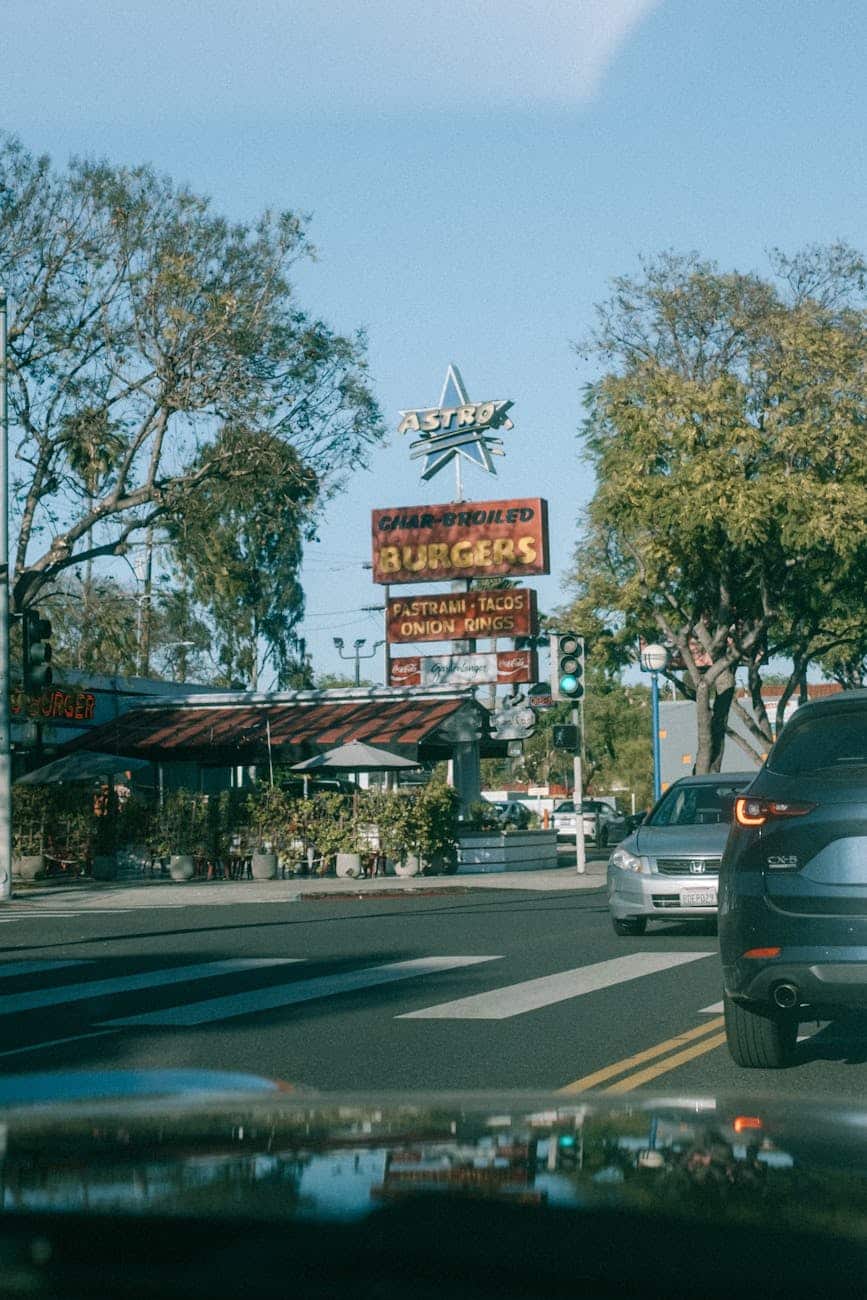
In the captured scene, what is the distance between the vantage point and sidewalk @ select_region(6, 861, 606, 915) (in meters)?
24.7

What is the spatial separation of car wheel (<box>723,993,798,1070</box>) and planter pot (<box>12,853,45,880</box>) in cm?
2468

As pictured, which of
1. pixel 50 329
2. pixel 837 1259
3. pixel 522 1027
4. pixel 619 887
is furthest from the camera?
pixel 50 329

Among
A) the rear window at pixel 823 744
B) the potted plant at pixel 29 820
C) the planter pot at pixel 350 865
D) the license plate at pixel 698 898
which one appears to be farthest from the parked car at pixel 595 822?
the rear window at pixel 823 744

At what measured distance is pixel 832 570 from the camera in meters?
35.8

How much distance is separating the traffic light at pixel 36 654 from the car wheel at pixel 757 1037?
664 inches

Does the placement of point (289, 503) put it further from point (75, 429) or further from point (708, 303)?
point (708, 303)

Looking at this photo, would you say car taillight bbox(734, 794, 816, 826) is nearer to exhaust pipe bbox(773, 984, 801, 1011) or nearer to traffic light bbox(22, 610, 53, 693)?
exhaust pipe bbox(773, 984, 801, 1011)

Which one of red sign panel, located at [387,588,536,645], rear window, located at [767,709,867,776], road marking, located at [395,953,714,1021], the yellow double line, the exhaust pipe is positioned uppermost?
red sign panel, located at [387,588,536,645]

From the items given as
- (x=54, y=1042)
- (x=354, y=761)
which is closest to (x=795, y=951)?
(x=54, y=1042)

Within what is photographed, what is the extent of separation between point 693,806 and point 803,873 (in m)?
8.91

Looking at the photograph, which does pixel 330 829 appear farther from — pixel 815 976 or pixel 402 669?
pixel 815 976

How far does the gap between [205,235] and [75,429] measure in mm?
4057

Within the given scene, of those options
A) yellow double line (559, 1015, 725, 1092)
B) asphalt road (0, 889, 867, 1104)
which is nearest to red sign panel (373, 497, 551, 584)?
asphalt road (0, 889, 867, 1104)

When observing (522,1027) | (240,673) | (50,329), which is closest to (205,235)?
(50,329)
